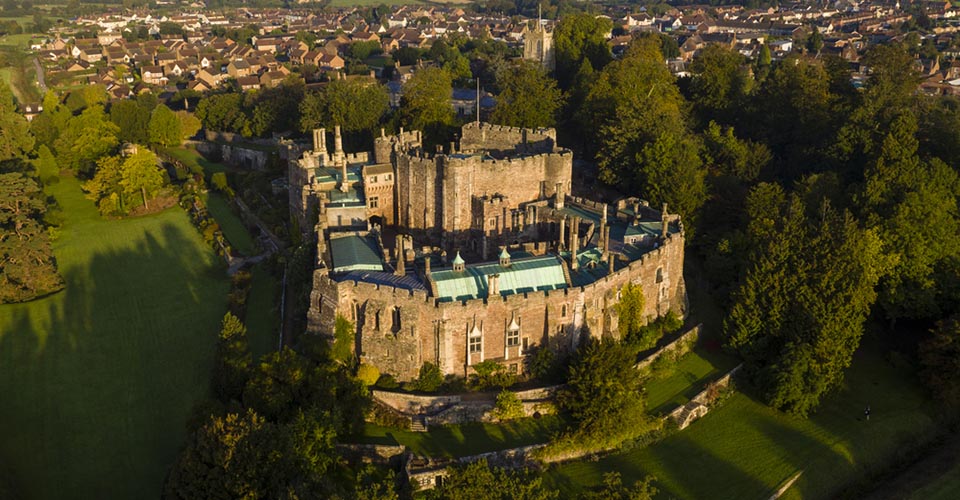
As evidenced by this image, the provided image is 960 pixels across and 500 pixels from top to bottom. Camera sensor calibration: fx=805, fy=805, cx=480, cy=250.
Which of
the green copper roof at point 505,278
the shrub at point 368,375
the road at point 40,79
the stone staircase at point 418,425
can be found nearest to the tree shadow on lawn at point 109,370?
the shrub at point 368,375

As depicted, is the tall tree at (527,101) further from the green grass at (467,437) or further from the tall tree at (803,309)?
the green grass at (467,437)

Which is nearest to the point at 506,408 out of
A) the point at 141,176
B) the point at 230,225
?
the point at 230,225

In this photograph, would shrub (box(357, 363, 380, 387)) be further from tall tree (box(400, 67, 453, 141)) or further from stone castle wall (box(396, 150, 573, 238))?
tall tree (box(400, 67, 453, 141))

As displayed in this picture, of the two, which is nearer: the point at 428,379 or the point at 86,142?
the point at 428,379

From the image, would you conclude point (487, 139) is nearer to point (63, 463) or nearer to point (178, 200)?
point (178, 200)

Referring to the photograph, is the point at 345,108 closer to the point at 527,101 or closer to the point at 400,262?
the point at 527,101

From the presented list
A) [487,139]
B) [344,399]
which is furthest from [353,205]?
[344,399]
